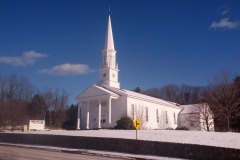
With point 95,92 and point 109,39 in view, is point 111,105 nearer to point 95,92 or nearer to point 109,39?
point 95,92

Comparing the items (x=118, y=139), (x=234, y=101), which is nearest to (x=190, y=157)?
(x=118, y=139)

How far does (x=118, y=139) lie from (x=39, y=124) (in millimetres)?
27299

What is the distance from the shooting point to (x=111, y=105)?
149 feet

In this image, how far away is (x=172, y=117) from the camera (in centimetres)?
5838

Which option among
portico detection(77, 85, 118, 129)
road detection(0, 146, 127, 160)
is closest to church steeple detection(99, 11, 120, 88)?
portico detection(77, 85, 118, 129)

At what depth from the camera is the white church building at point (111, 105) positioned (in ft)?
145

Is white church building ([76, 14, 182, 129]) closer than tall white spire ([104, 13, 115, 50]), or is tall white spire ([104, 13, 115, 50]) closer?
white church building ([76, 14, 182, 129])

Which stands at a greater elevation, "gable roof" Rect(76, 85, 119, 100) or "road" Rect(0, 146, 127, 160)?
"gable roof" Rect(76, 85, 119, 100)

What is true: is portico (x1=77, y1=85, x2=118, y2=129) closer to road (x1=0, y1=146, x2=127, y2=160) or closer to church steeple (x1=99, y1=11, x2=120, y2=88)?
church steeple (x1=99, y1=11, x2=120, y2=88)

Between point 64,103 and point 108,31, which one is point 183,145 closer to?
point 108,31

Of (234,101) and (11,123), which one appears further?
(11,123)

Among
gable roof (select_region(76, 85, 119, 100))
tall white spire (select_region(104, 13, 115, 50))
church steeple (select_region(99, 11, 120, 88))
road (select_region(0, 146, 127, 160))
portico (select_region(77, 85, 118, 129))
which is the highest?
tall white spire (select_region(104, 13, 115, 50))

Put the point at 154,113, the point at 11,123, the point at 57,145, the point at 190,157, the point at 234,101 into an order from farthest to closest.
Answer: the point at 11,123 < the point at 154,113 < the point at 234,101 < the point at 57,145 < the point at 190,157

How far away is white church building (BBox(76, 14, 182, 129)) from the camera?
1735 inches
